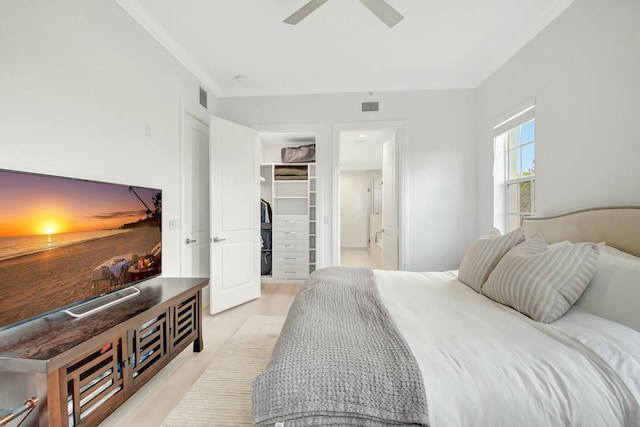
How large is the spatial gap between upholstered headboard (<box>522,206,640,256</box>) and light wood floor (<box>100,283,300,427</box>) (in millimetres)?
2480

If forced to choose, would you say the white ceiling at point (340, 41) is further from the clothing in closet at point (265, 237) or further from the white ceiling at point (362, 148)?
the clothing in closet at point (265, 237)

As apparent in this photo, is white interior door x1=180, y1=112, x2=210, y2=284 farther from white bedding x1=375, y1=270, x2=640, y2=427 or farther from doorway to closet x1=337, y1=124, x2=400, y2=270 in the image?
white bedding x1=375, y1=270, x2=640, y2=427

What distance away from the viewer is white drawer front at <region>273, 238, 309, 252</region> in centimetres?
411

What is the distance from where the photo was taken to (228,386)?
161cm

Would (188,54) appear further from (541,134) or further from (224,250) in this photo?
(541,134)

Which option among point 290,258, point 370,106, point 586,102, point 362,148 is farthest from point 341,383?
point 362,148

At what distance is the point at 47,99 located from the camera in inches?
54.4

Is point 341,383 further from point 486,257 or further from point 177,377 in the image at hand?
point 177,377

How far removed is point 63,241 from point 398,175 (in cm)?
304

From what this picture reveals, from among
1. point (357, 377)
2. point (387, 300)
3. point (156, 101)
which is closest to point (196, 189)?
point (156, 101)

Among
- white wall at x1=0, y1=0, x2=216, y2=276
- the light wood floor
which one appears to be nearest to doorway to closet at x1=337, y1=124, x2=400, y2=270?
the light wood floor

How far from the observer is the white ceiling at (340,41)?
198 cm

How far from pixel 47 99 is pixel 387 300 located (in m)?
2.14

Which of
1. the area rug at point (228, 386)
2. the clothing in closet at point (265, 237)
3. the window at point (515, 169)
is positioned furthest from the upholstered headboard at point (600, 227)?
the clothing in closet at point (265, 237)
